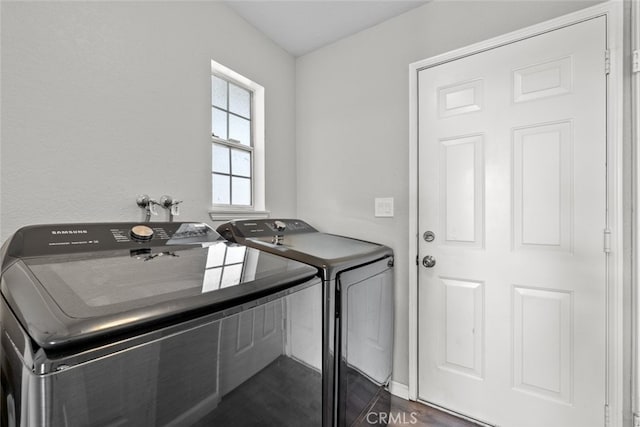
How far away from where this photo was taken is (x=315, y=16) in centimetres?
206

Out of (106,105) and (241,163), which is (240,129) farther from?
(106,105)

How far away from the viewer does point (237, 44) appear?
6.73 ft

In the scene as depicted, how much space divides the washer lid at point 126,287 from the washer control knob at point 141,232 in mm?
80

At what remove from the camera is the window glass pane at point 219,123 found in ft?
6.75

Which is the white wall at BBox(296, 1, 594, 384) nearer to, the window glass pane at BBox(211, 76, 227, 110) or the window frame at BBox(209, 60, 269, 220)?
the window frame at BBox(209, 60, 269, 220)

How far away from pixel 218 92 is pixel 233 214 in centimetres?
86

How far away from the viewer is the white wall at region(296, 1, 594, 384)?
1837 millimetres

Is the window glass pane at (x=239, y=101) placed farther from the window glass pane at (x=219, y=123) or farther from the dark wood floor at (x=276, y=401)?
the dark wood floor at (x=276, y=401)

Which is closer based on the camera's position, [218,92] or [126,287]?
[126,287]

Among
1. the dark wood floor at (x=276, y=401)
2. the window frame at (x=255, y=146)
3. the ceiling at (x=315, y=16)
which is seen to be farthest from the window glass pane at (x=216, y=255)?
the ceiling at (x=315, y=16)

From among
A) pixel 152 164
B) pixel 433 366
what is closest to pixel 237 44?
pixel 152 164

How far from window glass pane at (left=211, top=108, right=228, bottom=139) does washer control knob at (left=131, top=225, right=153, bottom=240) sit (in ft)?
3.12

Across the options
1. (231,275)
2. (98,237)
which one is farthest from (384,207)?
(98,237)

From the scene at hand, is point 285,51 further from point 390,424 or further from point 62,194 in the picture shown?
point 390,424
